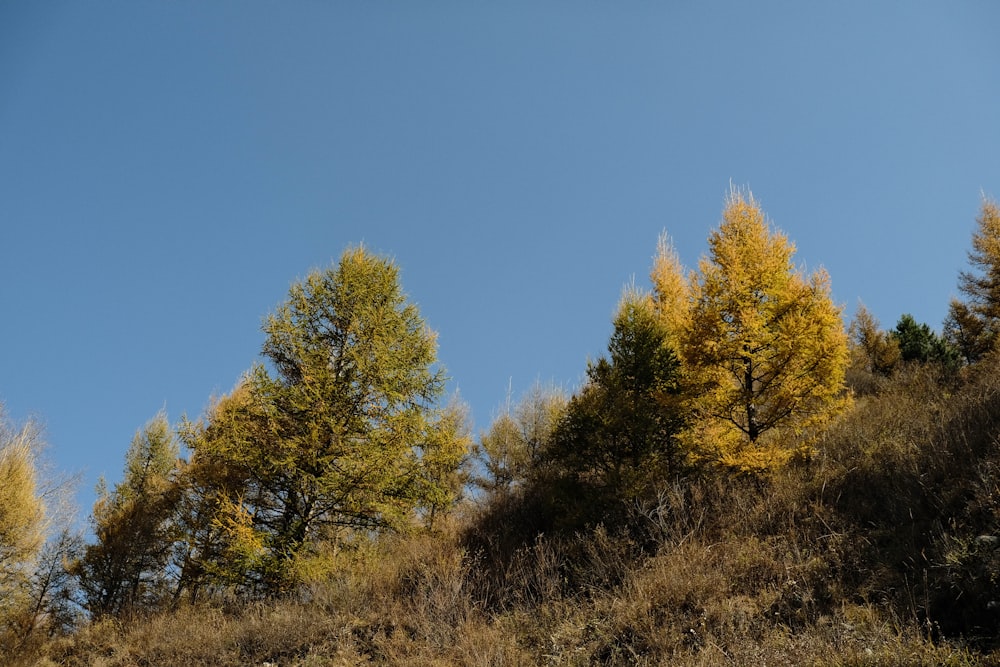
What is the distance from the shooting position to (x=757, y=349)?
1188cm

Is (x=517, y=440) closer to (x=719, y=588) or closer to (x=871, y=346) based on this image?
(x=719, y=588)

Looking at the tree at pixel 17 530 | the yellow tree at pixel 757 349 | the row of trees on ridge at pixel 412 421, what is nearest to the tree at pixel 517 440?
the row of trees on ridge at pixel 412 421

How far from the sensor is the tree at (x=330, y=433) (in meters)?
10.2

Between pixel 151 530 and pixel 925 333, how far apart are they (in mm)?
38695

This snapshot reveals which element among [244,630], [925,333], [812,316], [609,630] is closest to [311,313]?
[244,630]

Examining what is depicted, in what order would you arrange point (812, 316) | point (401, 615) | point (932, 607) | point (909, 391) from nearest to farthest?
point (932, 607)
point (401, 615)
point (812, 316)
point (909, 391)

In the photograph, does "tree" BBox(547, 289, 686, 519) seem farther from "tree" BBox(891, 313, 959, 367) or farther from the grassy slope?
"tree" BBox(891, 313, 959, 367)

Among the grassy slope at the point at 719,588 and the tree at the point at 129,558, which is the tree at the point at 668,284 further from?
the tree at the point at 129,558

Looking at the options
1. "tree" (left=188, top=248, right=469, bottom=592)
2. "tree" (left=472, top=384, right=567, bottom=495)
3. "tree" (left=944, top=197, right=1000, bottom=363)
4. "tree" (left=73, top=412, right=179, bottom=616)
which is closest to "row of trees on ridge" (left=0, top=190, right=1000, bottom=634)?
"tree" (left=188, top=248, right=469, bottom=592)

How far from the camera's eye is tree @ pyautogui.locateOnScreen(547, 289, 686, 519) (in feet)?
40.8

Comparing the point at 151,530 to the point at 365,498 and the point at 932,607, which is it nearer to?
the point at 365,498

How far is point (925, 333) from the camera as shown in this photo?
27344 millimetres

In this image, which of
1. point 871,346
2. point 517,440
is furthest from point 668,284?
point 871,346

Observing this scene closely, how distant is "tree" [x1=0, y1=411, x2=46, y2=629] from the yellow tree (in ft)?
68.6
